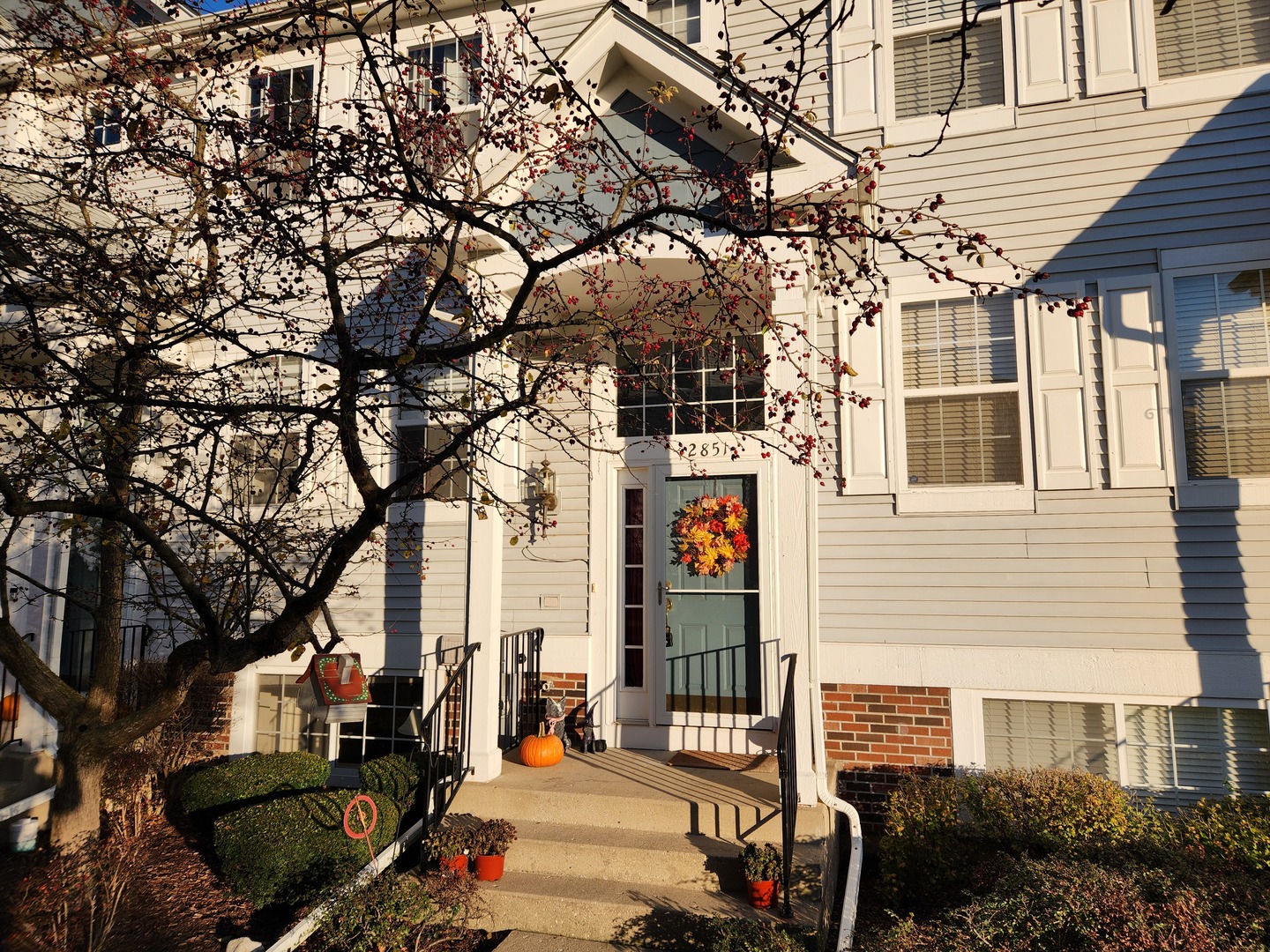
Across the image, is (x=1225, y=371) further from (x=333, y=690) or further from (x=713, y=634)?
(x=333, y=690)

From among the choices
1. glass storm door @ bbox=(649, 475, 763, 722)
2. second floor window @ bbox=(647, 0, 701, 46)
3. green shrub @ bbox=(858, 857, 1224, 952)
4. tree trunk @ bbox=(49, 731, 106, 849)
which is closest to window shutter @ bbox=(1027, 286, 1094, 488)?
glass storm door @ bbox=(649, 475, 763, 722)

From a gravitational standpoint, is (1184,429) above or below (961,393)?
below

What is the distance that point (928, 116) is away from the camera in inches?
261

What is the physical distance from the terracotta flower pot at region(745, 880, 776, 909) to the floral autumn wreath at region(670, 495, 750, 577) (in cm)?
270

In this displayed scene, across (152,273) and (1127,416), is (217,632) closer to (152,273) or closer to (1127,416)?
(152,273)

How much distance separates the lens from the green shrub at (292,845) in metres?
4.89

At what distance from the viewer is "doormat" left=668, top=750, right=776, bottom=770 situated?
599 cm

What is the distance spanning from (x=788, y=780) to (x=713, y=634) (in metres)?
2.26

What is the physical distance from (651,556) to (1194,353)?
4.17m

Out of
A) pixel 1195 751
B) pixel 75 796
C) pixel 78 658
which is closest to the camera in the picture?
pixel 75 796

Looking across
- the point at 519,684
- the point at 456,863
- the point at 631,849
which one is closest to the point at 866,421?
the point at 519,684

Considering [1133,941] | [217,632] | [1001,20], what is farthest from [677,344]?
[1133,941]

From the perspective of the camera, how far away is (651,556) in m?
6.96

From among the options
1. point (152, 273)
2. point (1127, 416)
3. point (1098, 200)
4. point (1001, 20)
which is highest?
point (1001, 20)
